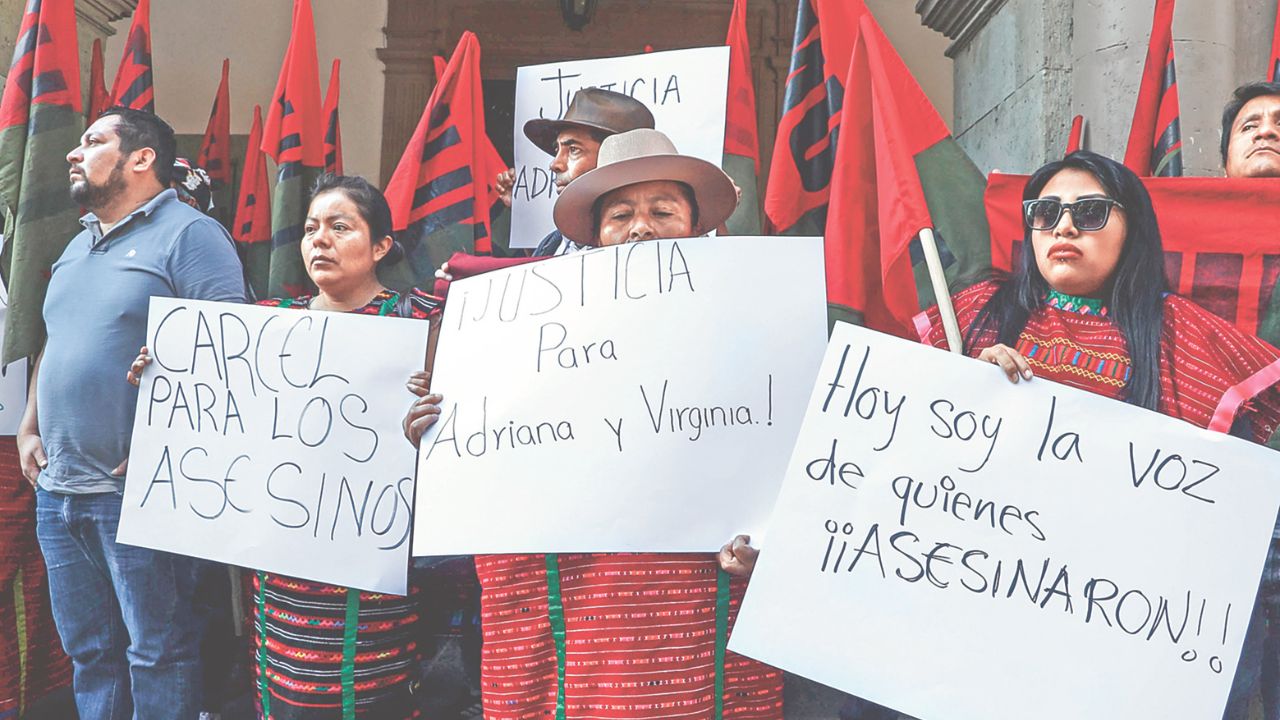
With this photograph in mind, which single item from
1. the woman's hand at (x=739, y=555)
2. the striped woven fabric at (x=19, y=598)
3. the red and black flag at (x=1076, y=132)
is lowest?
the striped woven fabric at (x=19, y=598)

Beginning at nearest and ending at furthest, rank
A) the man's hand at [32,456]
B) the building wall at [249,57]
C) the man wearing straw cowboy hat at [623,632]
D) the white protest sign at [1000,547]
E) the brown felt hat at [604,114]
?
1. the white protest sign at [1000,547]
2. the man wearing straw cowboy hat at [623,632]
3. the man's hand at [32,456]
4. the brown felt hat at [604,114]
5. the building wall at [249,57]

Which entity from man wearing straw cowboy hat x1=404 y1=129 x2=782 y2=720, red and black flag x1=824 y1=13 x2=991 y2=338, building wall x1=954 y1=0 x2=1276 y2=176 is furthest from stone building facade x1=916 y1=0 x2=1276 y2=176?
man wearing straw cowboy hat x1=404 y1=129 x2=782 y2=720

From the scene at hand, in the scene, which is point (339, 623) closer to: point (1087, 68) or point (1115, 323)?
point (1115, 323)

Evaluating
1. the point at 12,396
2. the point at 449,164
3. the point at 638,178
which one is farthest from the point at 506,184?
the point at 12,396

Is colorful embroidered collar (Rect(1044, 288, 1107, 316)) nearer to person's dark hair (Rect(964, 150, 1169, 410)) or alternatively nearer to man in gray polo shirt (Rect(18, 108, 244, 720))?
person's dark hair (Rect(964, 150, 1169, 410))

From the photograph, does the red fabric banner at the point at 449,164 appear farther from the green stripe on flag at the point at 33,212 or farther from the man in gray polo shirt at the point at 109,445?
the green stripe on flag at the point at 33,212

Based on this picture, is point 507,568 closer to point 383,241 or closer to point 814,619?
point 814,619

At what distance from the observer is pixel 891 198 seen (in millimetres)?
2248

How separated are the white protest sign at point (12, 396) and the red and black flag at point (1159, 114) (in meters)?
3.74

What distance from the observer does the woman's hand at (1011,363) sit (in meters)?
1.78

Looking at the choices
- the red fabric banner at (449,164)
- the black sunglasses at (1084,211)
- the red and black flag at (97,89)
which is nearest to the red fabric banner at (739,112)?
the red fabric banner at (449,164)

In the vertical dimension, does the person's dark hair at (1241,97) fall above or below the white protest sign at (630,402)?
above

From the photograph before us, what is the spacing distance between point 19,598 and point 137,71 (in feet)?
6.84

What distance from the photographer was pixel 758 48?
244 inches
